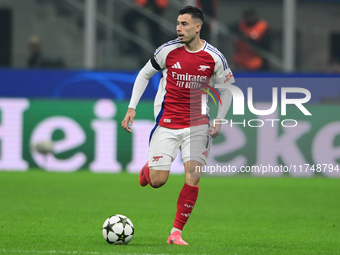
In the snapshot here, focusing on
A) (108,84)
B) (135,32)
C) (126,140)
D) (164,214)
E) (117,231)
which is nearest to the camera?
(117,231)

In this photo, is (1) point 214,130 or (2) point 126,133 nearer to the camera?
(1) point 214,130

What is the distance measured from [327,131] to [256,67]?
2676 mm

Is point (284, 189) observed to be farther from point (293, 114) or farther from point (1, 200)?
point (1, 200)

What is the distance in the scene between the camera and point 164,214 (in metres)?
7.88

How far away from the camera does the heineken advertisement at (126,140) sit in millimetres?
12789

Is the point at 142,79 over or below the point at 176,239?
over

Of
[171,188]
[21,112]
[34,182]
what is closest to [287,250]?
[171,188]

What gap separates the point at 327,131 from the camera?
13.0 m

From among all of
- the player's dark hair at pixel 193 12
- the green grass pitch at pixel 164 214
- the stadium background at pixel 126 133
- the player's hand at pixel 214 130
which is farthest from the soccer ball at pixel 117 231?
the player's dark hair at pixel 193 12

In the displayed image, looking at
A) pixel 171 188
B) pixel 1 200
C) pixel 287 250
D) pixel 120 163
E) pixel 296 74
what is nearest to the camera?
pixel 287 250

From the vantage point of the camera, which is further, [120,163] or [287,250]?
[120,163]

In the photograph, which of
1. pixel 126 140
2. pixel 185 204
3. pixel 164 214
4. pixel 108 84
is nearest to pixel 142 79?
pixel 185 204

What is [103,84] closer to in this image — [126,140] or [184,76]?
[126,140]

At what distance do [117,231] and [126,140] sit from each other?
759 centimetres
